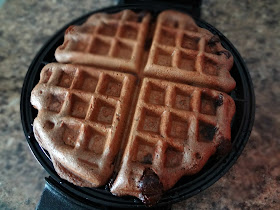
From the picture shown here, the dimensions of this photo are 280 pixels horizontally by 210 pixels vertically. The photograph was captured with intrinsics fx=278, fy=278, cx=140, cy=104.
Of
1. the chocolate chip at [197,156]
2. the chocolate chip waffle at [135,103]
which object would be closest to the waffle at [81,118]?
the chocolate chip waffle at [135,103]

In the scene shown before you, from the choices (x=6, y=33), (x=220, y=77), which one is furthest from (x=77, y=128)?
(x=6, y=33)

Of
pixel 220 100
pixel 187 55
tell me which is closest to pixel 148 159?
pixel 220 100

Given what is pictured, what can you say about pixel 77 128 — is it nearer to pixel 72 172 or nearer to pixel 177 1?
pixel 72 172

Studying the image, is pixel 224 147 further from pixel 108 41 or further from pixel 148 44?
pixel 108 41

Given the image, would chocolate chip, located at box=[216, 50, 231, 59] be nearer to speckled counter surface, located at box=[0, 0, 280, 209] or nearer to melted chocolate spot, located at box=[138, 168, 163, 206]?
speckled counter surface, located at box=[0, 0, 280, 209]

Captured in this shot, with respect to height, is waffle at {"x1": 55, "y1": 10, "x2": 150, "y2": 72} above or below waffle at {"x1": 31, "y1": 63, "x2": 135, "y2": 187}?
above

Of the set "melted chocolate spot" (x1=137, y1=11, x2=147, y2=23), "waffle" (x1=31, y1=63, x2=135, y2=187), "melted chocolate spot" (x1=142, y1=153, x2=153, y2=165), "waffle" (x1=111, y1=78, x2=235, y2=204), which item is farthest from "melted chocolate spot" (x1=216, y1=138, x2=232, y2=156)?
"melted chocolate spot" (x1=137, y1=11, x2=147, y2=23)
